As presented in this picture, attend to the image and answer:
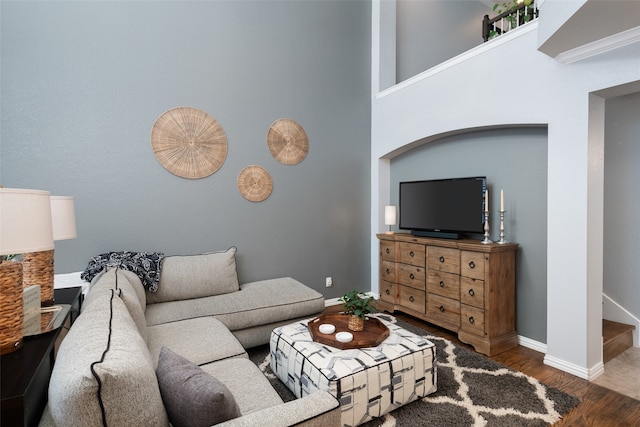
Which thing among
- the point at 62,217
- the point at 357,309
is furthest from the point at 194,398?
the point at 62,217

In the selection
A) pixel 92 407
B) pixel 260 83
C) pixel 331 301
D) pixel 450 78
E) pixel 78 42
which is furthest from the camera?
pixel 331 301

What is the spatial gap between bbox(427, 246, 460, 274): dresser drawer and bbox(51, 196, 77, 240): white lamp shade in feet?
9.75

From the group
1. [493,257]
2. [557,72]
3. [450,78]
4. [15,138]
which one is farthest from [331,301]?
[15,138]

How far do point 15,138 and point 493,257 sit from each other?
13.4 feet

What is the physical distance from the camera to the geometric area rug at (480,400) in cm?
189

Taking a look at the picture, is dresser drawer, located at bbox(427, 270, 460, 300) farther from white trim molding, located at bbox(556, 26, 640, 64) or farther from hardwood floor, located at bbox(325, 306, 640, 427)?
white trim molding, located at bbox(556, 26, 640, 64)

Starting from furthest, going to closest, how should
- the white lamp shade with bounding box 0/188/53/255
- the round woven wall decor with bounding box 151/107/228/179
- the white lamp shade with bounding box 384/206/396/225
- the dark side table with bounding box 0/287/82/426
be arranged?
the white lamp shade with bounding box 384/206/396/225, the round woven wall decor with bounding box 151/107/228/179, the white lamp shade with bounding box 0/188/53/255, the dark side table with bounding box 0/287/82/426

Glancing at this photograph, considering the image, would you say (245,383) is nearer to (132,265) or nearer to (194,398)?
(194,398)

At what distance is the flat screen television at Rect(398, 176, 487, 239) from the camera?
3.10 metres

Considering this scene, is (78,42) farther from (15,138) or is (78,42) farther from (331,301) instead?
(331,301)

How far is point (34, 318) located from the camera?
1426 mm

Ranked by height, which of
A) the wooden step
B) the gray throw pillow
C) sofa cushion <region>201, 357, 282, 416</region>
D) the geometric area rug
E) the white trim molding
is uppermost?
the white trim molding

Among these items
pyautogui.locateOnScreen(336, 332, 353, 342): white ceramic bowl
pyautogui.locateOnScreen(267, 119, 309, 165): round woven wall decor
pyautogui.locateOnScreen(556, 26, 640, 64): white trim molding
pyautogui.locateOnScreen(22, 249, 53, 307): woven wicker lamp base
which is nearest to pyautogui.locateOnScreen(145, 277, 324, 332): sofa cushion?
pyautogui.locateOnScreen(22, 249, 53, 307): woven wicker lamp base

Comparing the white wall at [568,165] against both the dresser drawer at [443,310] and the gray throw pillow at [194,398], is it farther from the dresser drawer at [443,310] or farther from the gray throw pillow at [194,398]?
the gray throw pillow at [194,398]
